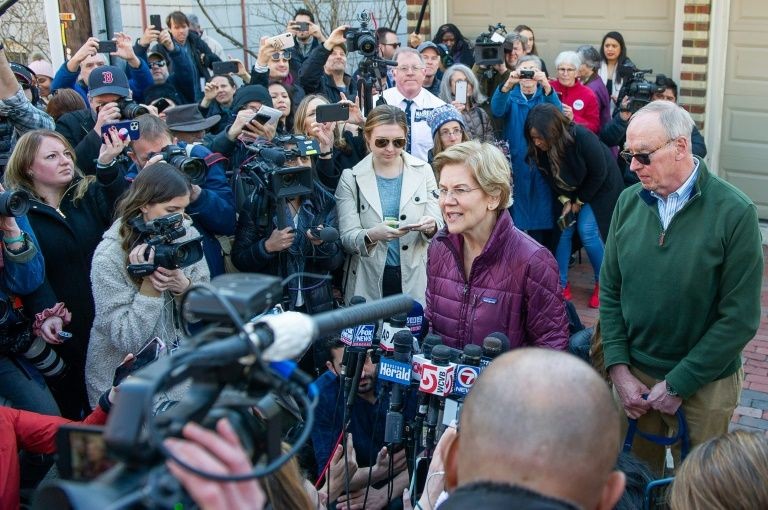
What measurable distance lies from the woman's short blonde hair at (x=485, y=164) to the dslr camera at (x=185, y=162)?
1.41 metres

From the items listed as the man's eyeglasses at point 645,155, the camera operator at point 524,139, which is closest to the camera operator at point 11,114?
the man's eyeglasses at point 645,155

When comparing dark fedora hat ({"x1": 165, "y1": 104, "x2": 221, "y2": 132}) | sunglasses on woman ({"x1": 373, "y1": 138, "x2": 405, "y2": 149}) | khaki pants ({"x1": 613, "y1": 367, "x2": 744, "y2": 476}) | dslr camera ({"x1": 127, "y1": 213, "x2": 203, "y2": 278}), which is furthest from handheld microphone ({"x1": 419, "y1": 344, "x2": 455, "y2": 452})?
dark fedora hat ({"x1": 165, "y1": 104, "x2": 221, "y2": 132})

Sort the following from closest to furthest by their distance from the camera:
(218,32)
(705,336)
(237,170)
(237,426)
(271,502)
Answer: (237,426) < (271,502) < (705,336) < (237,170) < (218,32)

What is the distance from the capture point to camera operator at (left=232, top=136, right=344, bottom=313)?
4.74m

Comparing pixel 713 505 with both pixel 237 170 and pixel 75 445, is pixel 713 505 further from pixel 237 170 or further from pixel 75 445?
pixel 237 170

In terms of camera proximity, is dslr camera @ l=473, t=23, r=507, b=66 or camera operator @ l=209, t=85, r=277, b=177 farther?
dslr camera @ l=473, t=23, r=507, b=66

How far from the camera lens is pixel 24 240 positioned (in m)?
4.04

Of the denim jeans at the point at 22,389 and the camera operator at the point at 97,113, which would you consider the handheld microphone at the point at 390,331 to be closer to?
the denim jeans at the point at 22,389

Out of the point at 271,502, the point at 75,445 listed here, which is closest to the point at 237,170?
the point at 271,502

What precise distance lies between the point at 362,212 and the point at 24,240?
1.93 meters

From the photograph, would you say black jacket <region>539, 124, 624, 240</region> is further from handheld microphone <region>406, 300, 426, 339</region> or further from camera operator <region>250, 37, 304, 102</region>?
handheld microphone <region>406, 300, 426, 339</region>

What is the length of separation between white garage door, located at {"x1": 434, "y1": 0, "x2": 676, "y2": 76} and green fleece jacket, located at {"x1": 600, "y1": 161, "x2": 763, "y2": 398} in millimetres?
5891

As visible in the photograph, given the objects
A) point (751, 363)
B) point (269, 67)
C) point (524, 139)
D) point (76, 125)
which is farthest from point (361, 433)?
point (269, 67)

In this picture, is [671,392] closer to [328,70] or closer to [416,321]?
[416,321]
